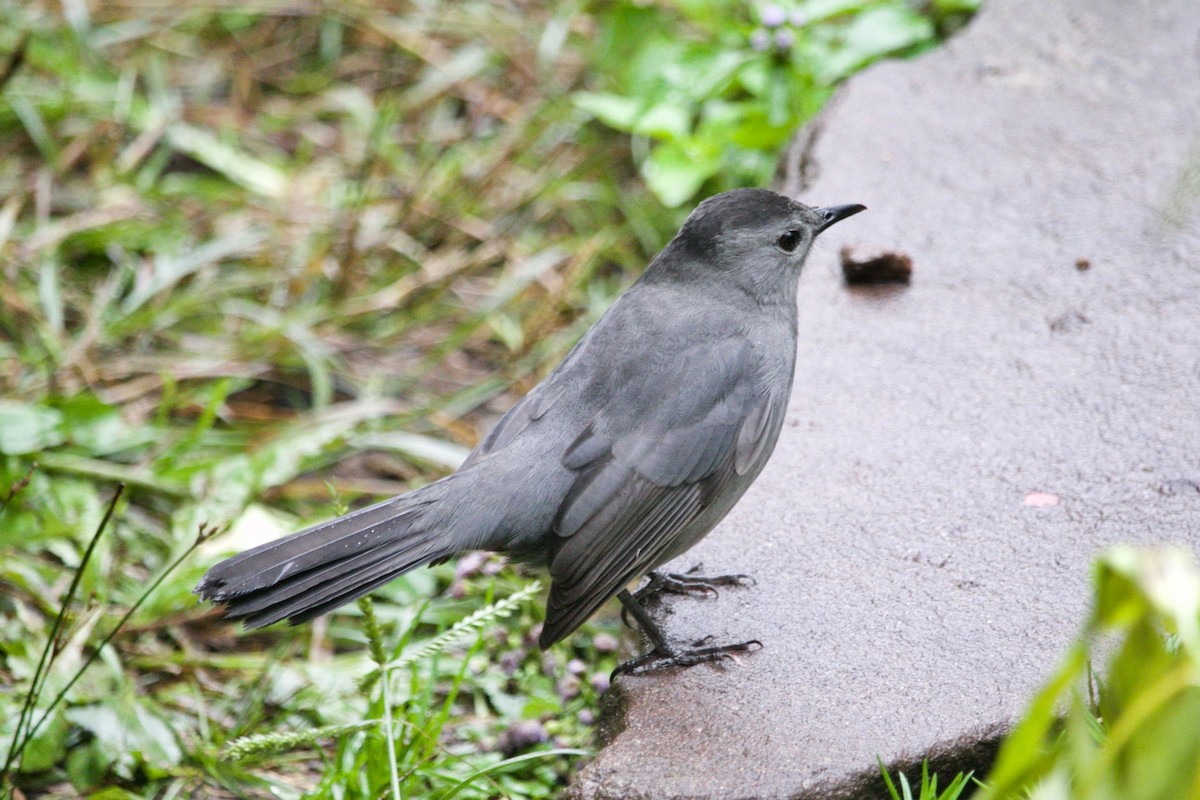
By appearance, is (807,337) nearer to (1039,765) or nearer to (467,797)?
(467,797)

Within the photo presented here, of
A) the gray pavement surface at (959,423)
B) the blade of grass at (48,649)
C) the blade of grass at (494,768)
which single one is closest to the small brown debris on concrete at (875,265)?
the gray pavement surface at (959,423)

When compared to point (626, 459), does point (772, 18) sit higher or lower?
higher

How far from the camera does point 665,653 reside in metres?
3.28

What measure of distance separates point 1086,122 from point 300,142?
417 cm

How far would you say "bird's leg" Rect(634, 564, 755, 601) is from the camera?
3.48 metres

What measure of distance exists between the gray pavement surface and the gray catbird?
0.30m

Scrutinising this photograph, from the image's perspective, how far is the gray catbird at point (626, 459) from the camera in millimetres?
2941

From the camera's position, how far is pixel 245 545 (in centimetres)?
417

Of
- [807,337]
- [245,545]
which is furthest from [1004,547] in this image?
[245,545]

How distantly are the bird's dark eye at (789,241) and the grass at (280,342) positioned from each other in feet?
4.60

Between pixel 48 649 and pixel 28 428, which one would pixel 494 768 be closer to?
pixel 48 649

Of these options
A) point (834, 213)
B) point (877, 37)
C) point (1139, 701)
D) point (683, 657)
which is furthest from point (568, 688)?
point (877, 37)

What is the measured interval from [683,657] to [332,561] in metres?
0.97

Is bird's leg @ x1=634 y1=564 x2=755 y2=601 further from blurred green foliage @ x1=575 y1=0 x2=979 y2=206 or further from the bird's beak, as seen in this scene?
blurred green foliage @ x1=575 y1=0 x2=979 y2=206
